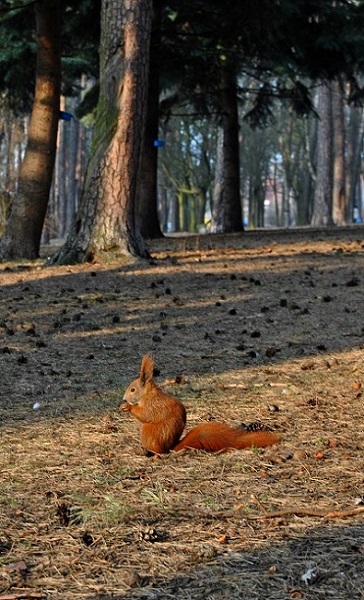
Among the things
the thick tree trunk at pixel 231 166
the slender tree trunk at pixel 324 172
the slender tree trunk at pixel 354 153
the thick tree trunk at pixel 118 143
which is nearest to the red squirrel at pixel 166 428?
the thick tree trunk at pixel 118 143

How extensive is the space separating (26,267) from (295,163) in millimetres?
50982

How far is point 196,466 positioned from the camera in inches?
181

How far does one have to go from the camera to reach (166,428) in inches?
184

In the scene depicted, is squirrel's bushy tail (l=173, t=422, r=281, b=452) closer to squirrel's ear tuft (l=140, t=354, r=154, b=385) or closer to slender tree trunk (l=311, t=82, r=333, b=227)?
squirrel's ear tuft (l=140, t=354, r=154, b=385)

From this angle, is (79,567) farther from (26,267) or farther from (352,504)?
(26,267)

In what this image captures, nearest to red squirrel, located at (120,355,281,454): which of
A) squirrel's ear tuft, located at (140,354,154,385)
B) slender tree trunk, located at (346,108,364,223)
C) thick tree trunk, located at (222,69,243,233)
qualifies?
squirrel's ear tuft, located at (140,354,154,385)

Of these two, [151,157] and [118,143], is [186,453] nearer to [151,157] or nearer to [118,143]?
[118,143]

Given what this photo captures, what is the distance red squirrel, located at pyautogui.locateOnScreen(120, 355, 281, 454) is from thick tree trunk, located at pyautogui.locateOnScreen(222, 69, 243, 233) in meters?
17.7

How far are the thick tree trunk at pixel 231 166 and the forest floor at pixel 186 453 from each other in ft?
37.1

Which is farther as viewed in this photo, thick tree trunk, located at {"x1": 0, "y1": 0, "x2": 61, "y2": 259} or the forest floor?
thick tree trunk, located at {"x1": 0, "y1": 0, "x2": 61, "y2": 259}

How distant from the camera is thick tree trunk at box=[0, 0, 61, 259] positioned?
1444cm

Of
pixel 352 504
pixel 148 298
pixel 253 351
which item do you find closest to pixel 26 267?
pixel 148 298

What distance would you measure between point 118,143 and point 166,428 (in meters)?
8.02

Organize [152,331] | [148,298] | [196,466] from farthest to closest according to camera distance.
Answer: [148,298] < [152,331] < [196,466]
